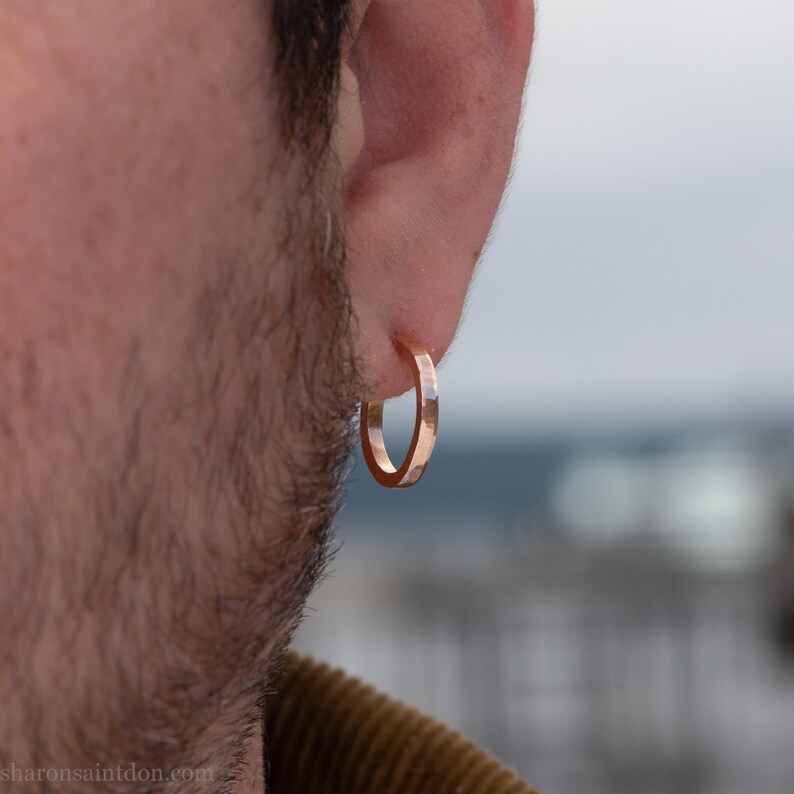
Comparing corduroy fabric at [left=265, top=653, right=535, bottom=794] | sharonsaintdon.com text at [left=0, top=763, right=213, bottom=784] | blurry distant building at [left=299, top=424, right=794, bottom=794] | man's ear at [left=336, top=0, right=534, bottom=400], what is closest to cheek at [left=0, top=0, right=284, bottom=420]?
man's ear at [left=336, top=0, right=534, bottom=400]

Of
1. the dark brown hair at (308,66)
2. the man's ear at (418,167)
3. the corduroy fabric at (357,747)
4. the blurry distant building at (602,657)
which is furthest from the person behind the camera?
the blurry distant building at (602,657)

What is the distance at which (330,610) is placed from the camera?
709cm

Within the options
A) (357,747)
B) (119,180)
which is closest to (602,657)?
(357,747)

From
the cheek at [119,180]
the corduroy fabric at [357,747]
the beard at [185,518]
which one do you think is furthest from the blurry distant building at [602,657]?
the cheek at [119,180]

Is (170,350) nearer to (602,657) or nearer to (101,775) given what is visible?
(101,775)

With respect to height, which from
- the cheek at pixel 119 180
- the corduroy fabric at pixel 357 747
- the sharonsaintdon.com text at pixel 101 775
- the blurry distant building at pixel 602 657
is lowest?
the blurry distant building at pixel 602 657

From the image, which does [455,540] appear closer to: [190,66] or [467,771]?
[467,771]

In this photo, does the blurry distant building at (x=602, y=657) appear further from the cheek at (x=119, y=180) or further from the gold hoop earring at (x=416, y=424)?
the cheek at (x=119, y=180)

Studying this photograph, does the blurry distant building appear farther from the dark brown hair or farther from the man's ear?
the dark brown hair

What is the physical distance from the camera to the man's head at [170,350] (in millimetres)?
953

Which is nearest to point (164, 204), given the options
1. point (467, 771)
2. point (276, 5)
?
point (276, 5)

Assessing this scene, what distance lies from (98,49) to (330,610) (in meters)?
6.29

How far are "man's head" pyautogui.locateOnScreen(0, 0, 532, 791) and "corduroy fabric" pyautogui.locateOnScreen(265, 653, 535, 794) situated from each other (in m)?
0.56

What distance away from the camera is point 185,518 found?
1.02 metres
